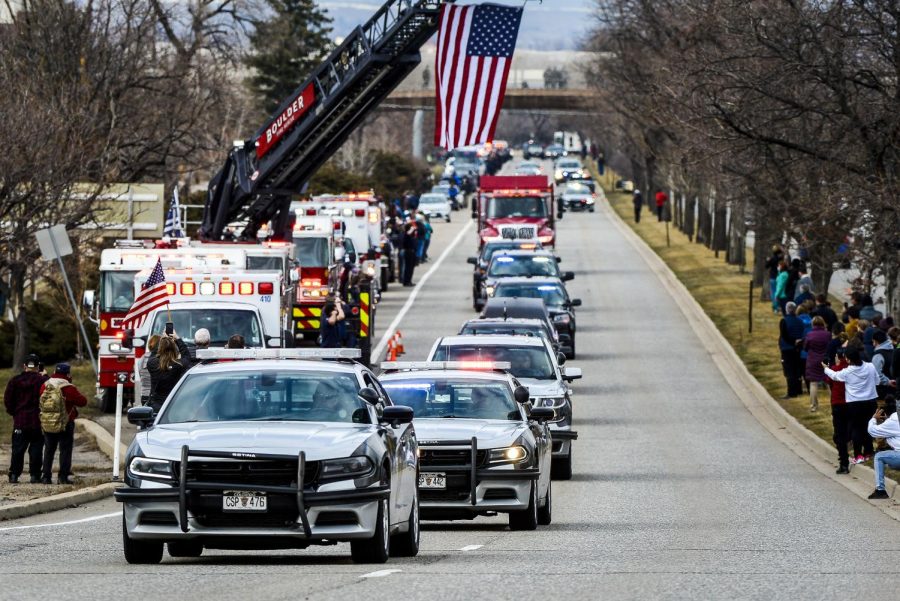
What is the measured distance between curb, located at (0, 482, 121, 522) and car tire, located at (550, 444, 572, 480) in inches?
216

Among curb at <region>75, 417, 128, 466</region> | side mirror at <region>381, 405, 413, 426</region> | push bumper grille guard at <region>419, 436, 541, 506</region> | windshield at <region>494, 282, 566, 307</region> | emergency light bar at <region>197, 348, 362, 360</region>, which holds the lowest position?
curb at <region>75, 417, 128, 466</region>

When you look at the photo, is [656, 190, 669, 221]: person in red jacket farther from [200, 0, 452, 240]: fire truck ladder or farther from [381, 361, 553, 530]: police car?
[381, 361, 553, 530]: police car

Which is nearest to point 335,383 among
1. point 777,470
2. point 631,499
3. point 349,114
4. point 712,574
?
point 712,574

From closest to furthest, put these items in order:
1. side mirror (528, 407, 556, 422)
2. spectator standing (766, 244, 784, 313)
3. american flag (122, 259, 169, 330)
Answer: side mirror (528, 407, 556, 422) → american flag (122, 259, 169, 330) → spectator standing (766, 244, 784, 313)

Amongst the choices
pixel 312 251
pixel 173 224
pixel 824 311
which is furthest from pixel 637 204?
pixel 824 311

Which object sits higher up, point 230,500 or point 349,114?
point 349,114

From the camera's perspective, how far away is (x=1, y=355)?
3978cm

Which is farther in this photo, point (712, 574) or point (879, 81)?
point (879, 81)

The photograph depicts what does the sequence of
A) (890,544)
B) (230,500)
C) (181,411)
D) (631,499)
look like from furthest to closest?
(631,499) → (890,544) → (181,411) → (230,500)

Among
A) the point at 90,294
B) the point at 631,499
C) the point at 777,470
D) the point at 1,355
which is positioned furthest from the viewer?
the point at 1,355

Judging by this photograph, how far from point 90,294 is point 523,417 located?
1514 centimetres

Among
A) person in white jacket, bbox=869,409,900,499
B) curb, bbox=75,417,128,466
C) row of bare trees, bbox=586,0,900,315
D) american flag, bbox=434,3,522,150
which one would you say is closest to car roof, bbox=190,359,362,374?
person in white jacket, bbox=869,409,900,499

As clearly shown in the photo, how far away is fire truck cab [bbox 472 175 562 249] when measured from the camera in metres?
57.5

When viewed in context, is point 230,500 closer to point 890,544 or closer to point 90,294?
point 890,544
